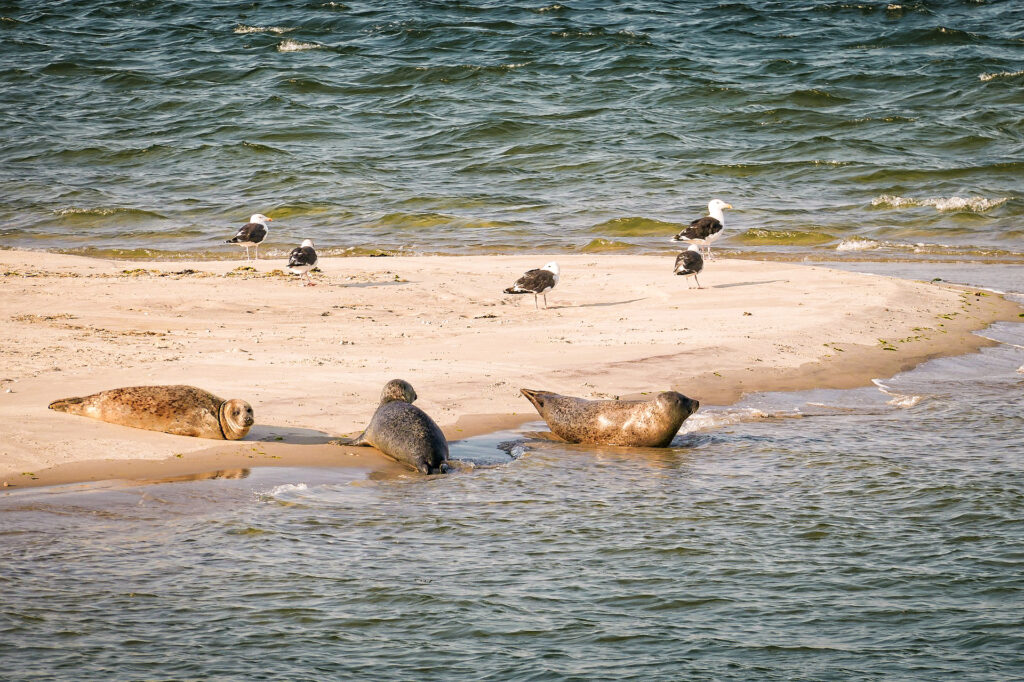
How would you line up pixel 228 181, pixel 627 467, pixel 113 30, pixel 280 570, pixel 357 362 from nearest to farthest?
pixel 280 570, pixel 627 467, pixel 357 362, pixel 228 181, pixel 113 30

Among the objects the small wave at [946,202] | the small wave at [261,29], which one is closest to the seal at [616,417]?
the small wave at [946,202]

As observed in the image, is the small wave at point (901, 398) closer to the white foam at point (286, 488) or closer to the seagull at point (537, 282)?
the seagull at point (537, 282)

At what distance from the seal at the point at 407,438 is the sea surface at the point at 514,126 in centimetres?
1183

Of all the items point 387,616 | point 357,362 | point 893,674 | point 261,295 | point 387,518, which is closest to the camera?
point 893,674

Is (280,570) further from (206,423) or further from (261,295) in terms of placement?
(261,295)

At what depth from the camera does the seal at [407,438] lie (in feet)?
23.1

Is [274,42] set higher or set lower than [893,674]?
higher

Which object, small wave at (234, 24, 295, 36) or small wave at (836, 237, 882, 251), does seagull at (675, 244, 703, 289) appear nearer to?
small wave at (836, 237, 882, 251)

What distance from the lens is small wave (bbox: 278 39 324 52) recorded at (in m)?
36.5

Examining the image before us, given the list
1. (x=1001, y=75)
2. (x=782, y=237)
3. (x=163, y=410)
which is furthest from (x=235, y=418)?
(x=1001, y=75)

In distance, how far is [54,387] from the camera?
796 cm

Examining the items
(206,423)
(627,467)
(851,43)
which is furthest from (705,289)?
(851,43)

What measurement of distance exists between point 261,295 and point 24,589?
818 centimetres

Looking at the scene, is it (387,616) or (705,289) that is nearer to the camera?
(387,616)
